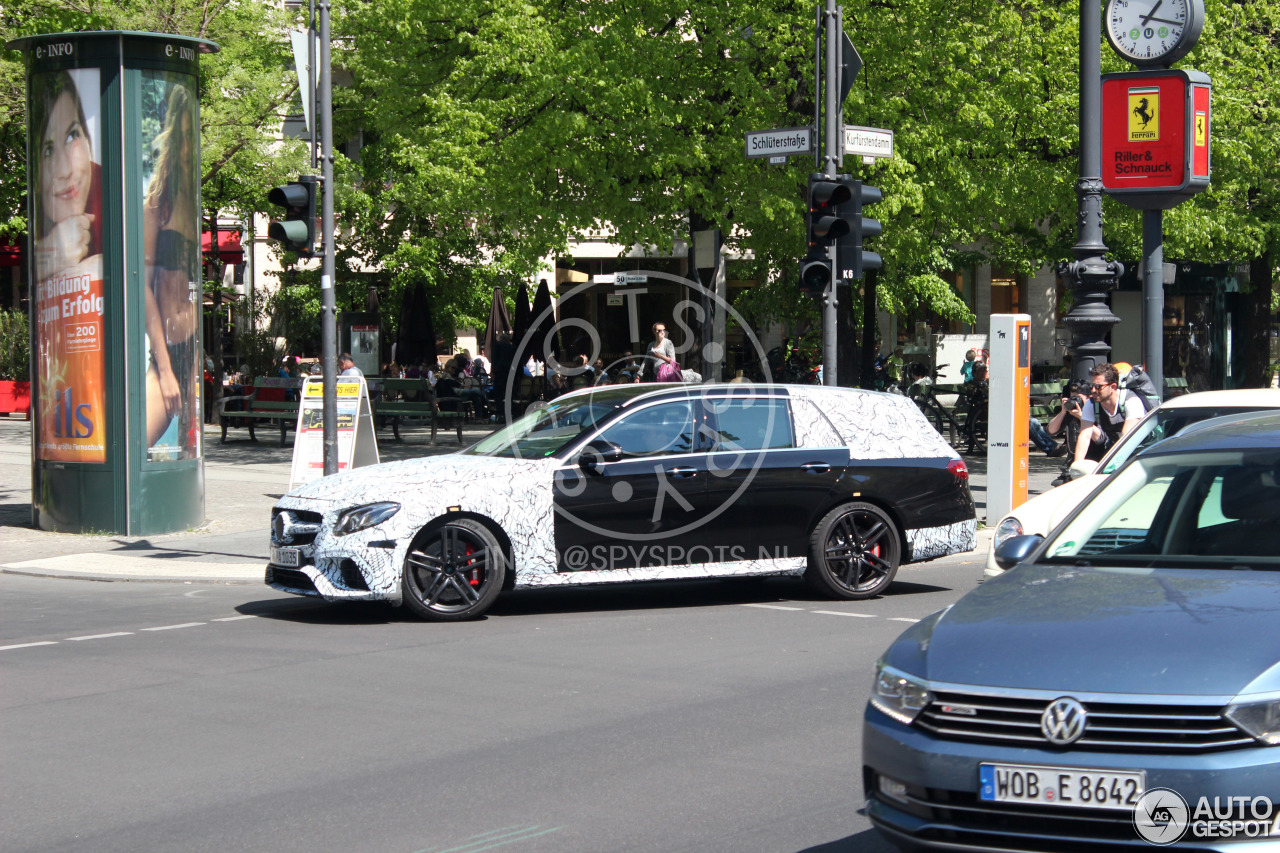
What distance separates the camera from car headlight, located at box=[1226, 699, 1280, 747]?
3686 millimetres

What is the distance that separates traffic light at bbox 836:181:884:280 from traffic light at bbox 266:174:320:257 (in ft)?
17.4

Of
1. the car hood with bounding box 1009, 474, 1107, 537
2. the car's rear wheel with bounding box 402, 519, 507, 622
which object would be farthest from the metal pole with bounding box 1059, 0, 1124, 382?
the car's rear wheel with bounding box 402, 519, 507, 622

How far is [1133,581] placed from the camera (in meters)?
4.57

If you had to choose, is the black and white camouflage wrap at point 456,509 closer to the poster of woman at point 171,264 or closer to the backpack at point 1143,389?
the backpack at point 1143,389

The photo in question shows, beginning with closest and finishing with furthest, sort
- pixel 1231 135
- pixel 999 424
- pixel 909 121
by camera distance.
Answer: pixel 999 424 < pixel 909 121 < pixel 1231 135

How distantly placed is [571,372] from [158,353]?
13.8 m

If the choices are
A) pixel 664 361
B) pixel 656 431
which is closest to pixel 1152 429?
pixel 656 431

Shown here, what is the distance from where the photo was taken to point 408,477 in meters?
9.68

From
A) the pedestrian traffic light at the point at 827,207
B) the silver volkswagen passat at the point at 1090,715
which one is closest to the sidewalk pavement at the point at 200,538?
the pedestrian traffic light at the point at 827,207

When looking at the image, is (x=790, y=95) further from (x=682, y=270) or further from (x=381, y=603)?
(x=682, y=270)

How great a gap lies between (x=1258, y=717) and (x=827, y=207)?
10.9 m

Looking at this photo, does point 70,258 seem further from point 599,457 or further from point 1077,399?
point 1077,399

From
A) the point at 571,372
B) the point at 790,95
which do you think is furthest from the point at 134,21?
the point at 790,95

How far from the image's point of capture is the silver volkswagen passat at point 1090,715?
369cm
